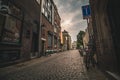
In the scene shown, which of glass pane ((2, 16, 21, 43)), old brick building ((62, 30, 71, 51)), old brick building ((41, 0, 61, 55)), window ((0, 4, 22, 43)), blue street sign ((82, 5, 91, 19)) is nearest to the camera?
blue street sign ((82, 5, 91, 19))

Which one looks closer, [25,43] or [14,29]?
[14,29]

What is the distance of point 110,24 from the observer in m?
3.24

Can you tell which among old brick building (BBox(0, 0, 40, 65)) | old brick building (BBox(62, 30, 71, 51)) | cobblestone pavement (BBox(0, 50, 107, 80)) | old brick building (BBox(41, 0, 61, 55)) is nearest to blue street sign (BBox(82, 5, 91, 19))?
cobblestone pavement (BBox(0, 50, 107, 80))

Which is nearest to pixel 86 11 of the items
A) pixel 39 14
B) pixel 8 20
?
pixel 8 20

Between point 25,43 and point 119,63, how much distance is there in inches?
358

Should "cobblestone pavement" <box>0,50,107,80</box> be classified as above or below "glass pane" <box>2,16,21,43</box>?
below

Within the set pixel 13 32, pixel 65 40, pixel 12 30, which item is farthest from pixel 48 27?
pixel 65 40

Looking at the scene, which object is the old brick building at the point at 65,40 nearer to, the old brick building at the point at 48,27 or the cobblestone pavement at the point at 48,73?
the old brick building at the point at 48,27

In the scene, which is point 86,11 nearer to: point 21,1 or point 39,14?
point 21,1

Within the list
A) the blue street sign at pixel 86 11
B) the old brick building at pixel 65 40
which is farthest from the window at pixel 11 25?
the old brick building at pixel 65 40

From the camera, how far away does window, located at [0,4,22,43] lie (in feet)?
21.9

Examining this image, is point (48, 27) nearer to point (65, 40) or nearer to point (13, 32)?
point (13, 32)

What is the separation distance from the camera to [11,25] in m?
7.60

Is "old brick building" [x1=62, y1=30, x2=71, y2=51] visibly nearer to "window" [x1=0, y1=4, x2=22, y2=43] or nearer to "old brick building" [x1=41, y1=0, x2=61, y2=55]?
"old brick building" [x1=41, y1=0, x2=61, y2=55]
